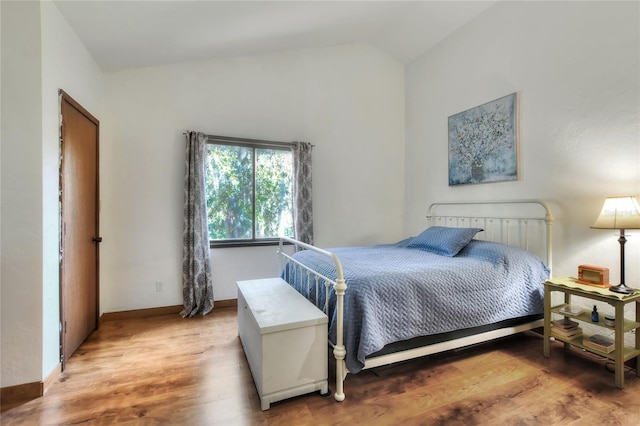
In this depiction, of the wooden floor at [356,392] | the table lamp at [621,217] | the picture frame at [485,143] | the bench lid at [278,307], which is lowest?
the wooden floor at [356,392]

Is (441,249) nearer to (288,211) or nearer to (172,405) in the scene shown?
(288,211)

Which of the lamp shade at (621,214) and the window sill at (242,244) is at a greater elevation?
the lamp shade at (621,214)

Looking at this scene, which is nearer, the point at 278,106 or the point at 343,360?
the point at 343,360

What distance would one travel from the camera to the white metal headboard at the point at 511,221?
2619mm

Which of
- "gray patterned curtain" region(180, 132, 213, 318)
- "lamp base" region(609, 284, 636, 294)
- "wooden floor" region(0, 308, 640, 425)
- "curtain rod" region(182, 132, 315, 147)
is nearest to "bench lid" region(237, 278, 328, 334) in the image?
"wooden floor" region(0, 308, 640, 425)

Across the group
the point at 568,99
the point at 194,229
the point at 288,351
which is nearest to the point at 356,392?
the point at 288,351

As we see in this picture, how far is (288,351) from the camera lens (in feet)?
5.52

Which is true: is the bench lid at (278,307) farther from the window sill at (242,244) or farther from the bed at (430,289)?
the window sill at (242,244)

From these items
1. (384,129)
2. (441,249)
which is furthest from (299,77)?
(441,249)

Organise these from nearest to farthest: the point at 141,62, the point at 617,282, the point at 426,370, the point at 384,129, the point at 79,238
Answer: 1. the point at 426,370
2. the point at 617,282
3. the point at 79,238
4. the point at 141,62
5. the point at 384,129

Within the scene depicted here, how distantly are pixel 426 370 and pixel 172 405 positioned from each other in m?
1.62

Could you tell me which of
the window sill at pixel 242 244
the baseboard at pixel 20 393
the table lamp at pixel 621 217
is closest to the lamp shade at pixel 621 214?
the table lamp at pixel 621 217

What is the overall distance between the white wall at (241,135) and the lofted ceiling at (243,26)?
0.23m

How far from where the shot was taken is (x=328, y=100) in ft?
12.7
